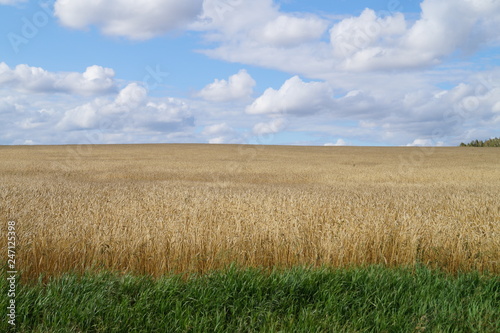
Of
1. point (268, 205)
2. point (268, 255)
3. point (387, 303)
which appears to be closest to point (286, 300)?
point (387, 303)

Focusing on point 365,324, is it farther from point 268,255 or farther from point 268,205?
point 268,205

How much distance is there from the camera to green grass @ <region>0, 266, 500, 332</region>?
4559mm

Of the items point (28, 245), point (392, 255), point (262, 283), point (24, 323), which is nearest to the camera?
point (24, 323)

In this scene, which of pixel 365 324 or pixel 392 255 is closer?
pixel 365 324

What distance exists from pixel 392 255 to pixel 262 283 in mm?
3379

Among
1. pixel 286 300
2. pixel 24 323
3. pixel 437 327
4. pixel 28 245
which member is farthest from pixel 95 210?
pixel 437 327

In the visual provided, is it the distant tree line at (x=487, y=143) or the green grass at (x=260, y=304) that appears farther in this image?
the distant tree line at (x=487, y=143)

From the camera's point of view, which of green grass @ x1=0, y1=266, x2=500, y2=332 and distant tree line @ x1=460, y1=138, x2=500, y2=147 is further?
distant tree line @ x1=460, y1=138, x2=500, y2=147

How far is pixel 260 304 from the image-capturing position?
4984 millimetres

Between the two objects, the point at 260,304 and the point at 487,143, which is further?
the point at 487,143

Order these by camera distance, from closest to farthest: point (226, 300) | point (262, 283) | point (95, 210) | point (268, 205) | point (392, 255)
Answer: point (226, 300) < point (262, 283) < point (392, 255) < point (95, 210) < point (268, 205)

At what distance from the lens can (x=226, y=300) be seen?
502 cm

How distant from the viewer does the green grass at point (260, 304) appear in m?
4.56

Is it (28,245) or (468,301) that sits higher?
(28,245)
